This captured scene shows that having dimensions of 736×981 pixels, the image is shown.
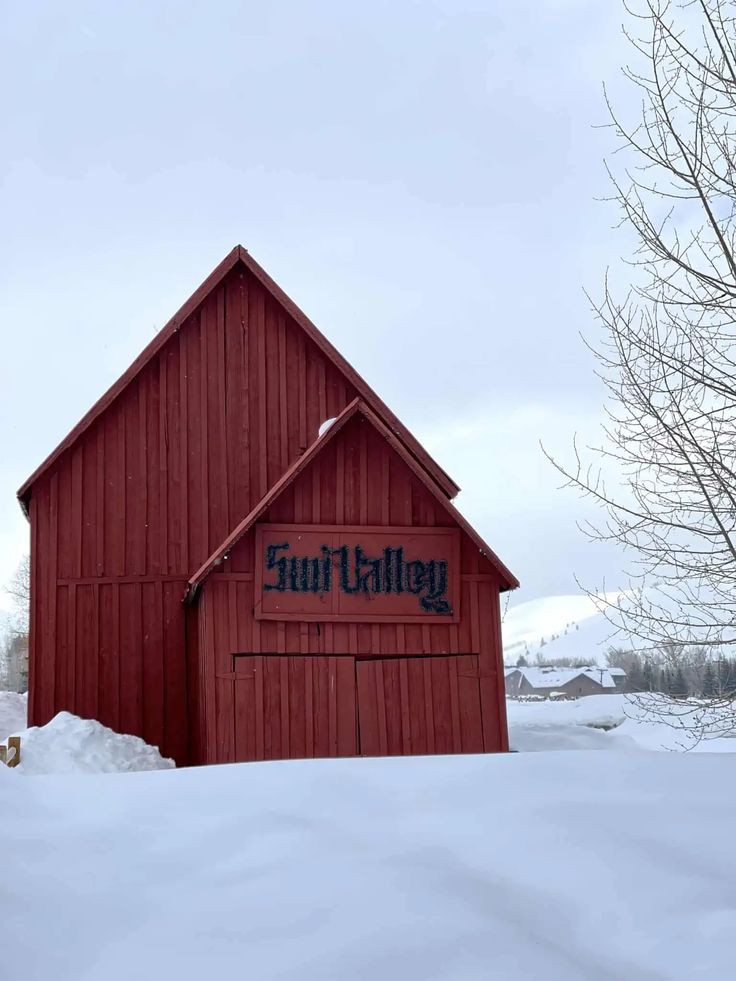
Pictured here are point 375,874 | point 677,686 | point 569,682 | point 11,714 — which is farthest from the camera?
point 569,682

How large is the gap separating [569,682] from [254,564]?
3469 inches

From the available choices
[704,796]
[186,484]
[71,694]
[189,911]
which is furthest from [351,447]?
[189,911]

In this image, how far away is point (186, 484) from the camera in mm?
14828

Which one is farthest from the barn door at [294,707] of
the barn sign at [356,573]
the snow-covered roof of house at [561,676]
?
the snow-covered roof of house at [561,676]

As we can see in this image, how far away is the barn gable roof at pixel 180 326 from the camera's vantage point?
14664 mm

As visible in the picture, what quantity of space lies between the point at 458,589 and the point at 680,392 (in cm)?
413

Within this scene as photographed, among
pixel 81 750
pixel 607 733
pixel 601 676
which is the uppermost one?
pixel 81 750

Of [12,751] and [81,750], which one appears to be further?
[81,750]

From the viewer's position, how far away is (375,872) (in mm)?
3668

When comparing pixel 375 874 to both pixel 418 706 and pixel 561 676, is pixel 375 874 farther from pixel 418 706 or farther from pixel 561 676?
pixel 561 676

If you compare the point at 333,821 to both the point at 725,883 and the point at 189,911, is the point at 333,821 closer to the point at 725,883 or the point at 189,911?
the point at 189,911

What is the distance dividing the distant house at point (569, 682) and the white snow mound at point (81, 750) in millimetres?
78884

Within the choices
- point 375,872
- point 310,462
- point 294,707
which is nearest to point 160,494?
point 310,462

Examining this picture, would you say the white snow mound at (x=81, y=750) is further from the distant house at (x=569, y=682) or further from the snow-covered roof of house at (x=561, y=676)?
the snow-covered roof of house at (x=561, y=676)
